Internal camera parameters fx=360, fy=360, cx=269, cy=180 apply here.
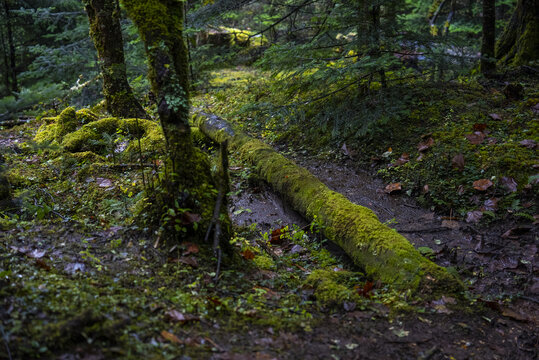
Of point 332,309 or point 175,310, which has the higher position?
point 175,310

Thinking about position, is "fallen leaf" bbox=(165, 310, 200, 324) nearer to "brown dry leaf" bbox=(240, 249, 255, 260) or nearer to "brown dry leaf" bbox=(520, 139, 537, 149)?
"brown dry leaf" bbox=(240, 249, 255, 260)

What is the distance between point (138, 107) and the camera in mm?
8906

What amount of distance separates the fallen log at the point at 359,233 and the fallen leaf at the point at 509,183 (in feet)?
7.54

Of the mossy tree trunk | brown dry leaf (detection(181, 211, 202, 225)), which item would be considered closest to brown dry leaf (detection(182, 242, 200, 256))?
brown dry leaf (detection(181, 211, 202, 225))

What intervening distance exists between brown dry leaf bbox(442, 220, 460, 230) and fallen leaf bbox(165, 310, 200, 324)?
402 centimetres

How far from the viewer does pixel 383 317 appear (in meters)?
3.33

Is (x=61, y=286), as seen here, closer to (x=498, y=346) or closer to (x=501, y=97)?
(x=498, y=346)

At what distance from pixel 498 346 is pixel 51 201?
5553 mm

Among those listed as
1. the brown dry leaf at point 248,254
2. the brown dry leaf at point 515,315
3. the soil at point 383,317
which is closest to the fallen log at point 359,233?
the soil at point 383,317

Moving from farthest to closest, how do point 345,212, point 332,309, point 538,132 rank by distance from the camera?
point 538,132 → point 345,212 → point 332,309

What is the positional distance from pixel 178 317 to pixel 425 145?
566 centimetres

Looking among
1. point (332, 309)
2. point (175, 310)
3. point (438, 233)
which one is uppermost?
point (175, 310)

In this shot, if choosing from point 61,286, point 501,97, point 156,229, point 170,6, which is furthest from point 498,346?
point 501,97

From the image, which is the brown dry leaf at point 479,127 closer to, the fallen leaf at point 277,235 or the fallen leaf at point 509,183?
the fallen leaf at point 509,183
